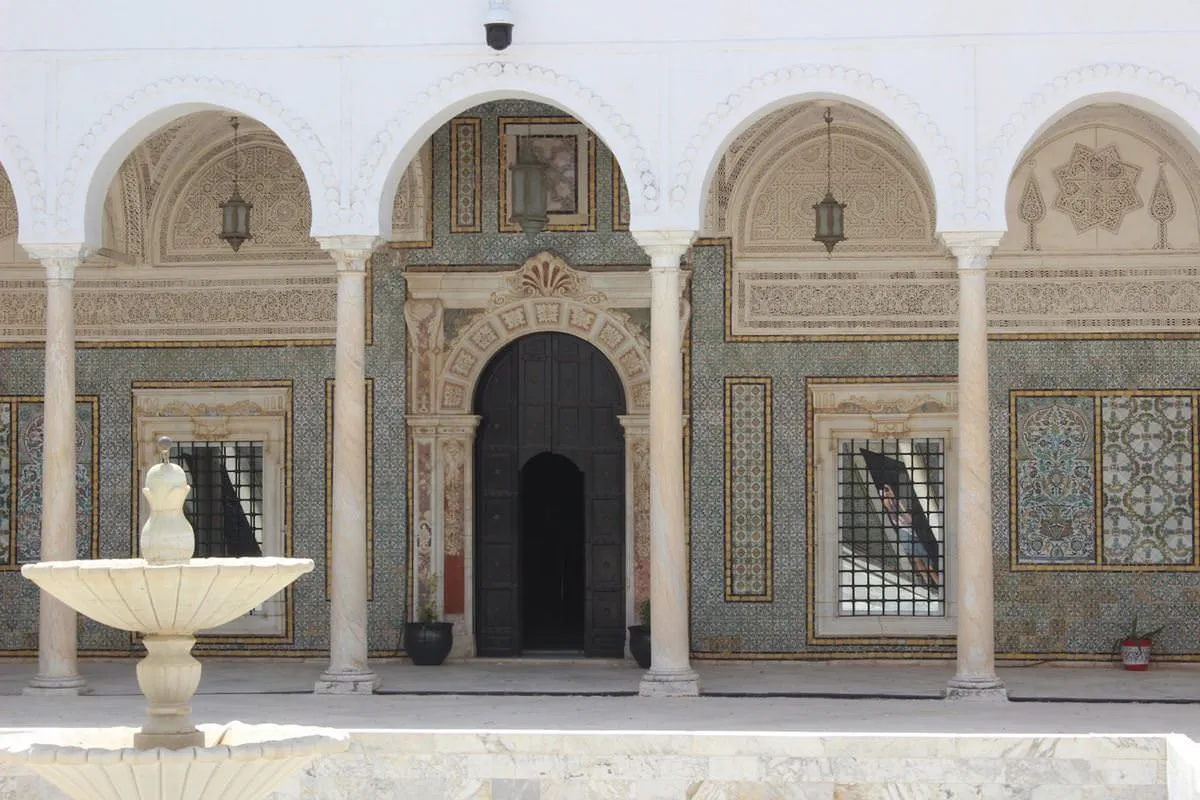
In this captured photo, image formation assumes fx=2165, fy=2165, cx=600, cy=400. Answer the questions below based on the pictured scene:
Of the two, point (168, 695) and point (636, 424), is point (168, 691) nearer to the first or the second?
point (168, 695)

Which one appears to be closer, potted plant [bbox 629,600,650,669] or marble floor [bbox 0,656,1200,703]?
marble floor [bbox 0,656,1200,703]

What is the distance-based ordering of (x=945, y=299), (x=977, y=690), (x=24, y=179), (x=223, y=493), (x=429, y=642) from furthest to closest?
(x=223, y=493), (x=945, y=299), (x=429, y=642), (x=24, y=179), (x=977, y=690)

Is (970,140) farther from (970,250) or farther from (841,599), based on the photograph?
(841,599)

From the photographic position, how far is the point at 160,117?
14992 millimetres

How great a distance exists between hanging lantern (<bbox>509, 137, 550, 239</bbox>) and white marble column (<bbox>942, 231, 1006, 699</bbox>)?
3472 millimetres

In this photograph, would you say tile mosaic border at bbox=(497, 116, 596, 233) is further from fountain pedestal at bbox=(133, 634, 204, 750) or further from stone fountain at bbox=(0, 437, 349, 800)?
fountain pedestal at bbox=(133, 634, 204, 750)

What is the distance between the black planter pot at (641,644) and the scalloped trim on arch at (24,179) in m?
5.27

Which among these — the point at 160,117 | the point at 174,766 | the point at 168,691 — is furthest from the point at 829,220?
the point at 174,766

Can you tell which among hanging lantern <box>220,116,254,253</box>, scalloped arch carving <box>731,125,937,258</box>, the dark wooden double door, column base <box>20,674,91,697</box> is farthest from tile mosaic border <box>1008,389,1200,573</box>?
column base <box>20,674,91,697</box>

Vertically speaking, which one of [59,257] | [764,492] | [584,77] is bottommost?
[764,492]

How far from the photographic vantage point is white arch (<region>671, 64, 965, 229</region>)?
14406 mm

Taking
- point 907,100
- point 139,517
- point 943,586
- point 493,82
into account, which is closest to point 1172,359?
point 943,586

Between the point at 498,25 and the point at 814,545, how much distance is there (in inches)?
195

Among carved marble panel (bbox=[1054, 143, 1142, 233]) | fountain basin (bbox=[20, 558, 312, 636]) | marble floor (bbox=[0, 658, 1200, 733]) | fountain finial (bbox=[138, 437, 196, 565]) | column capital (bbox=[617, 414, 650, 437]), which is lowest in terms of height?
marble floor (bbox=[0, 658, 1200, 733])
